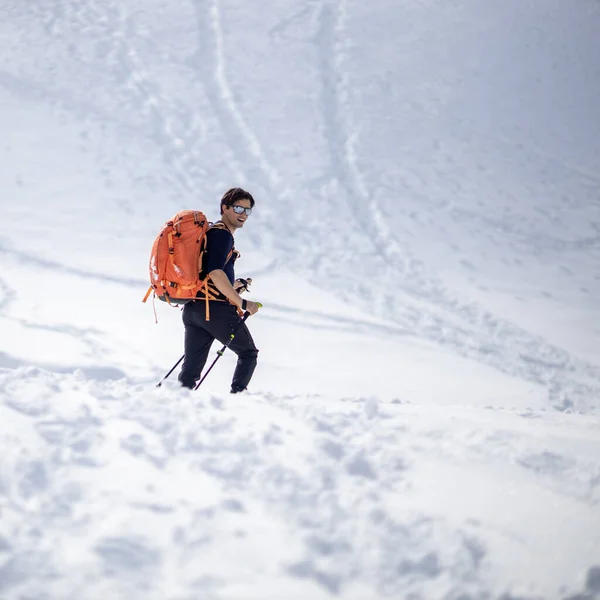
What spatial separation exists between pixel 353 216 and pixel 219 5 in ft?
31.3

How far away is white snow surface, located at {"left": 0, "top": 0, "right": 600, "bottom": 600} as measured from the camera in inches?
106

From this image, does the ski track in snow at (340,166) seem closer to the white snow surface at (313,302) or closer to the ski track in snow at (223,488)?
the white snow surface at (313,302)

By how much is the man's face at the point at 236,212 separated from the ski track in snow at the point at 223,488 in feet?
3.92

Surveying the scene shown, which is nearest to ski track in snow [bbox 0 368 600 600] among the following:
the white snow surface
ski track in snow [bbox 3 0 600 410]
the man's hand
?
the white snow surface

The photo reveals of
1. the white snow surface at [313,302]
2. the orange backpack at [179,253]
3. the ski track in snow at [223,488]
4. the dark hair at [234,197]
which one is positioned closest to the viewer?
the ski track in snow at [223,488]

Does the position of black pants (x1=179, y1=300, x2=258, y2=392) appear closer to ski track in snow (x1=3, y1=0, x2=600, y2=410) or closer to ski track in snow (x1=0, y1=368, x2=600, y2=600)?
ski track in snow (x1=0, y1=368, x2=600, y2=600)

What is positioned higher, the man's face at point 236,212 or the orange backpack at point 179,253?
the man's face at point 236,212

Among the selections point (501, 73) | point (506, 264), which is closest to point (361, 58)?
point (501, 73)

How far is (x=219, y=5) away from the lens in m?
17.8

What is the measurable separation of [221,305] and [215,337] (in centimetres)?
25

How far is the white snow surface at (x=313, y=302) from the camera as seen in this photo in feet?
8.85

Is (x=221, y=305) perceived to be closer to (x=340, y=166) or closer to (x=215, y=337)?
(x=215, y=337)

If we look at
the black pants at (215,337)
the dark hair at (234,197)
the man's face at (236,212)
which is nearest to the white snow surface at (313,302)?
the black pants at (215,337)

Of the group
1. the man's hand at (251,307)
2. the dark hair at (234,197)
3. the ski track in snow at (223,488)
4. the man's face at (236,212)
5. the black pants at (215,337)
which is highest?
the dark hair at (234,197)
